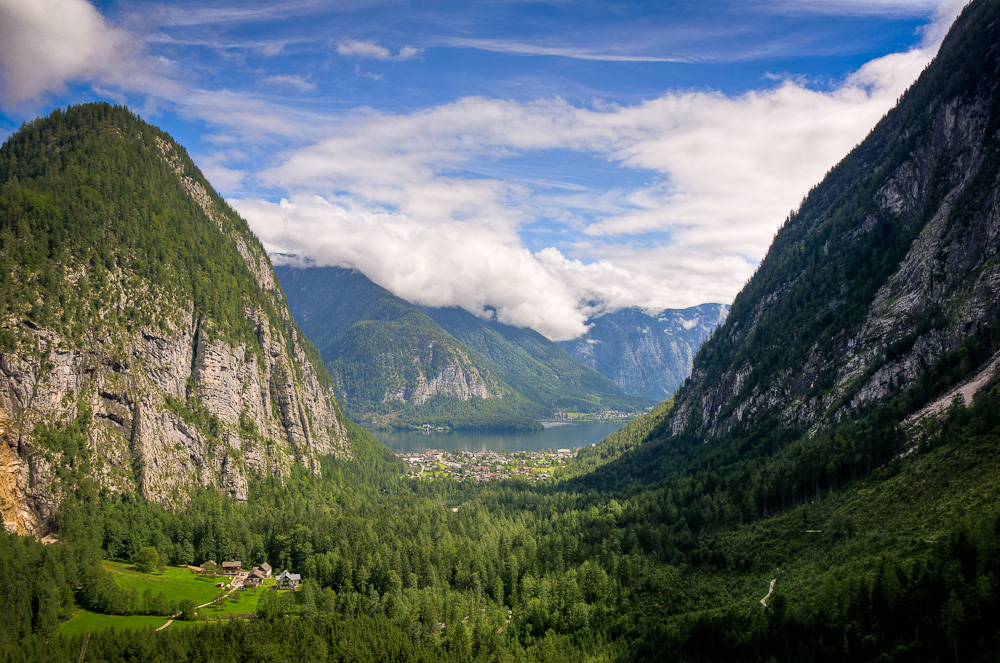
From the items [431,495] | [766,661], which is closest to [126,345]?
[431,495]

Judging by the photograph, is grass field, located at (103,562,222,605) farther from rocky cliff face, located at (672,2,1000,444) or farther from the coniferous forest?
rocky cliff face, located at (672,2,1000,444)

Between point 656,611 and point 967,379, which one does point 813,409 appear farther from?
point 656,611

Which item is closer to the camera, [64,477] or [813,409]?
[64,477]

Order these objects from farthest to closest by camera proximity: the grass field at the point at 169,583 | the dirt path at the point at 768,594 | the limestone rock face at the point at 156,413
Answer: the limestone rock face at the point at 156,413 → the grass field at the point at 169,583 → the dirt path at the point at 768,594

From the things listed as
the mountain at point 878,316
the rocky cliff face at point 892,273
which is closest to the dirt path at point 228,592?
the mountain at point 878,316

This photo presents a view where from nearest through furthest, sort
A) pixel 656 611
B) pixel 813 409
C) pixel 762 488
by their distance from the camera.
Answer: pixel 656 611 → pixel 762 488 → pixel 813 409

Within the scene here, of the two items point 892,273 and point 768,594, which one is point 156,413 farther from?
point 892,273

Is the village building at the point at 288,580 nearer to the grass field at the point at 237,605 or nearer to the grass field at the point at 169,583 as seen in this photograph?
the grass field at the point at 237,605

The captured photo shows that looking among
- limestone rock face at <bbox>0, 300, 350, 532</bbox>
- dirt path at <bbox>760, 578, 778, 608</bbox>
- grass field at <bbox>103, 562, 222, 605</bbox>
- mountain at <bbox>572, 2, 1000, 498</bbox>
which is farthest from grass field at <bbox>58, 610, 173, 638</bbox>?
mountain at <bbox>572, 2, 1000, 498</bbox>
